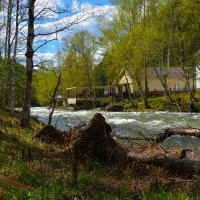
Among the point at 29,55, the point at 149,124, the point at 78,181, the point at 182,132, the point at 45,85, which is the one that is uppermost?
the point at 45,85

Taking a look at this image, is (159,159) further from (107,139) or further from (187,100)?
(187,100)

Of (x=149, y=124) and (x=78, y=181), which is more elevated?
(x=78, y=181)

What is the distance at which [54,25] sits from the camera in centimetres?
1257

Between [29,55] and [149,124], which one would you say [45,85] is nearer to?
[149,124]

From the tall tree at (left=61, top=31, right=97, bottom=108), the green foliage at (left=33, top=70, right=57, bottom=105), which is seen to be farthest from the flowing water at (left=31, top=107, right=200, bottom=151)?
the green foliage at (left=33, top=70, right=57, bottom=105)

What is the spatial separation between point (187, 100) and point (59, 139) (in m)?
29.2

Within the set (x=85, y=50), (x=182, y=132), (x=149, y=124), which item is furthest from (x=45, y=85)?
(x=182, y=132)

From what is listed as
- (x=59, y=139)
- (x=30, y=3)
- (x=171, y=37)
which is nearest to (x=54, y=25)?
(x=30, y=3)

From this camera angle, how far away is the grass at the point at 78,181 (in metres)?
4.96

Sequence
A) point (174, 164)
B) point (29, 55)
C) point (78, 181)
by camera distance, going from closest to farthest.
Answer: point (78, 181) < point (174, 164) < point (29, 55)

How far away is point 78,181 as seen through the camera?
5910mm

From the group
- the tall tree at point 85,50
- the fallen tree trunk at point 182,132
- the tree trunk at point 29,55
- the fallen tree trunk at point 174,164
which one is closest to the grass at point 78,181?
the fallen tree trunk at point 174,164

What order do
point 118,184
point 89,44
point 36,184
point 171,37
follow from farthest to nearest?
point 89,44, point 171,37, point 118,184, point 36,184

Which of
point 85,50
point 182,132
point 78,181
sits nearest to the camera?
point 78,181
